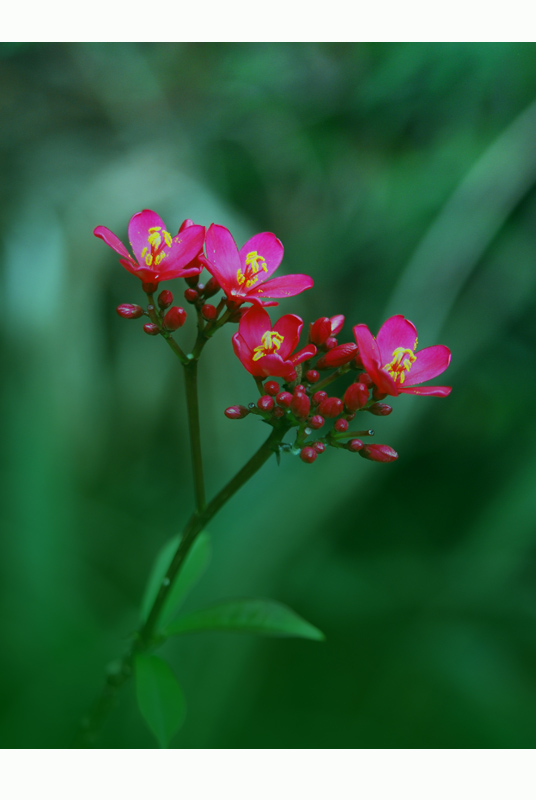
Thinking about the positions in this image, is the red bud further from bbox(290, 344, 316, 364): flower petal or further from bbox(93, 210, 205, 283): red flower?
bbox(290, 344, 316, 364): flower petal

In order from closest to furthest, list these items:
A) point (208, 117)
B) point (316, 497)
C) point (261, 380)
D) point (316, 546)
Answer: point (261, 380)
point (316, 497)
point (316, 546)
point (208, 117)

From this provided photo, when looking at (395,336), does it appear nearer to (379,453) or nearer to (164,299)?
(379,453)

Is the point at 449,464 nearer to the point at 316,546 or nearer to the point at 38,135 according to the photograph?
the point at 316,546

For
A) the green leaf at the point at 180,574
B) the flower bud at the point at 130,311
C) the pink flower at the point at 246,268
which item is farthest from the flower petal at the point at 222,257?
the green leaf at the point at 180,574

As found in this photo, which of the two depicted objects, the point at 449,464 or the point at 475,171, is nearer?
the point at 475,171

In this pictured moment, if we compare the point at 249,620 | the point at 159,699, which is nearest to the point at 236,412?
the point at 249,620

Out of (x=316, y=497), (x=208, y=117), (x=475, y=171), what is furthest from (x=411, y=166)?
(x=316, y=497)
